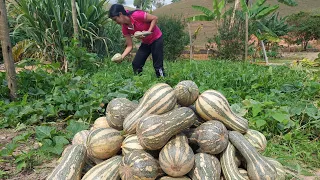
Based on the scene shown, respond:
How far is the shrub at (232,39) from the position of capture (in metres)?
11.6

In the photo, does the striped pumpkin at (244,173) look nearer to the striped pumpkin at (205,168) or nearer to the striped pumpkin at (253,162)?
the striped pumpkin at (253,162)

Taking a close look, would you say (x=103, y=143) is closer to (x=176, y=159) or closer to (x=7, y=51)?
(x=176, y=159)

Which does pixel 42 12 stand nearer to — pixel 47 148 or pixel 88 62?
pixel 88 62

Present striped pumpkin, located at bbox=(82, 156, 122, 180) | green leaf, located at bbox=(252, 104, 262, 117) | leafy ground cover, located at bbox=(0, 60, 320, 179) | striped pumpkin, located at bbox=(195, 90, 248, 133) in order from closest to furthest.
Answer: striped pumpkin, located at bbox=(82, 156, 122, 180) → striped pumpkin, located at bbox=(195, 90, 248, 133) → leafy ground cover, located at bbox=(0, 60, 320, 179) → green leaf, located at bbox=(252, 104, 262, 117)

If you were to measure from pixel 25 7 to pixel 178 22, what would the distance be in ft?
27.1

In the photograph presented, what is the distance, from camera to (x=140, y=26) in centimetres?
585

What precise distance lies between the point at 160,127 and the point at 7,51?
352 centimetres

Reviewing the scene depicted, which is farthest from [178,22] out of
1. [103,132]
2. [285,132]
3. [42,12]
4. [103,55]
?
[103,132]

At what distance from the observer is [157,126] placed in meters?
1.98

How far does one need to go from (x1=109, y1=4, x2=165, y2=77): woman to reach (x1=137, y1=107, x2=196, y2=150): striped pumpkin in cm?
376

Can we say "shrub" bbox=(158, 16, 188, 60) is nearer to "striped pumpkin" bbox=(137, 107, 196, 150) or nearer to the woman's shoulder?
the woman's shoulder

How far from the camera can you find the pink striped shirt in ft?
18.8

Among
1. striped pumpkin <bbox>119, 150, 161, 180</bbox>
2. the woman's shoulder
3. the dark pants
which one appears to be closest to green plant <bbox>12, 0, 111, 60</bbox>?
the dark pants

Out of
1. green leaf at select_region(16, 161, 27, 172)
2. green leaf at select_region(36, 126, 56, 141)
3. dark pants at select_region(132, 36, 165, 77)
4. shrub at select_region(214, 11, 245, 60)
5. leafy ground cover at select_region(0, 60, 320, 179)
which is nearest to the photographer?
green leaf at select_region(16, 161, 27, 172)
